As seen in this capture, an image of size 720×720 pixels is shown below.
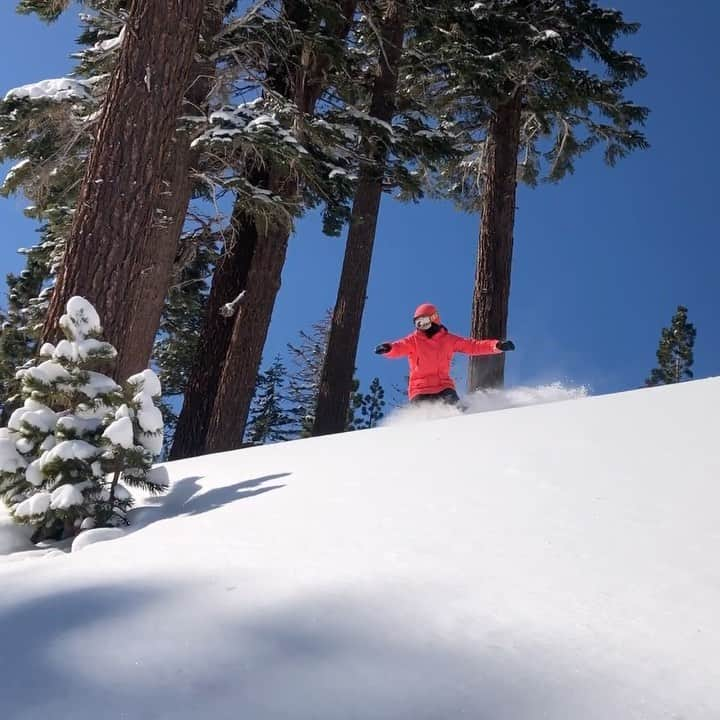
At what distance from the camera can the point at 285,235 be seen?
29.2 ft

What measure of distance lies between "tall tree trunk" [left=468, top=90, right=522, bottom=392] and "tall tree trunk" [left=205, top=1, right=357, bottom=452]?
120 inches

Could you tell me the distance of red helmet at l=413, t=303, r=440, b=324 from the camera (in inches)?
286

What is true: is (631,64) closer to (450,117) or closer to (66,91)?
(450,117)

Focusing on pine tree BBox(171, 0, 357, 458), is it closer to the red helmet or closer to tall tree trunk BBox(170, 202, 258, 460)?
tall tree trunk BBox(170, 202, 258, 460)

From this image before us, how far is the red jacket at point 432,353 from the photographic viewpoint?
23.7 feet

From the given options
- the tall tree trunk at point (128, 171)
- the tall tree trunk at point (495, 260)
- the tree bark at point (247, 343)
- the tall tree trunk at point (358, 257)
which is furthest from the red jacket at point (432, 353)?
the tall tree trunk at point (128, 171)

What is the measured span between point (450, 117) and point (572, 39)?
2433 mm

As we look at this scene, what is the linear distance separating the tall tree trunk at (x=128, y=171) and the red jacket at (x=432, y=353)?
3.32 metres

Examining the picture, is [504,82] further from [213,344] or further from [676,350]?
[676,350]

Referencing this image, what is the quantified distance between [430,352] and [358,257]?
348cm

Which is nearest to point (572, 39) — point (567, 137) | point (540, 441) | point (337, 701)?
point (567, 137)

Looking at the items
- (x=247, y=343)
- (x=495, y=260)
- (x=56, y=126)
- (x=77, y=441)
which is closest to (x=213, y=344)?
(x=247, y=343)

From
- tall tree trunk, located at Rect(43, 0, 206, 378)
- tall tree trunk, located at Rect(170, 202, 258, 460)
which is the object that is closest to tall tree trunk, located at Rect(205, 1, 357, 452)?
tall tree trunk, located at Rect(170, 202, 258, 460)

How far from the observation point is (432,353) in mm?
7207
